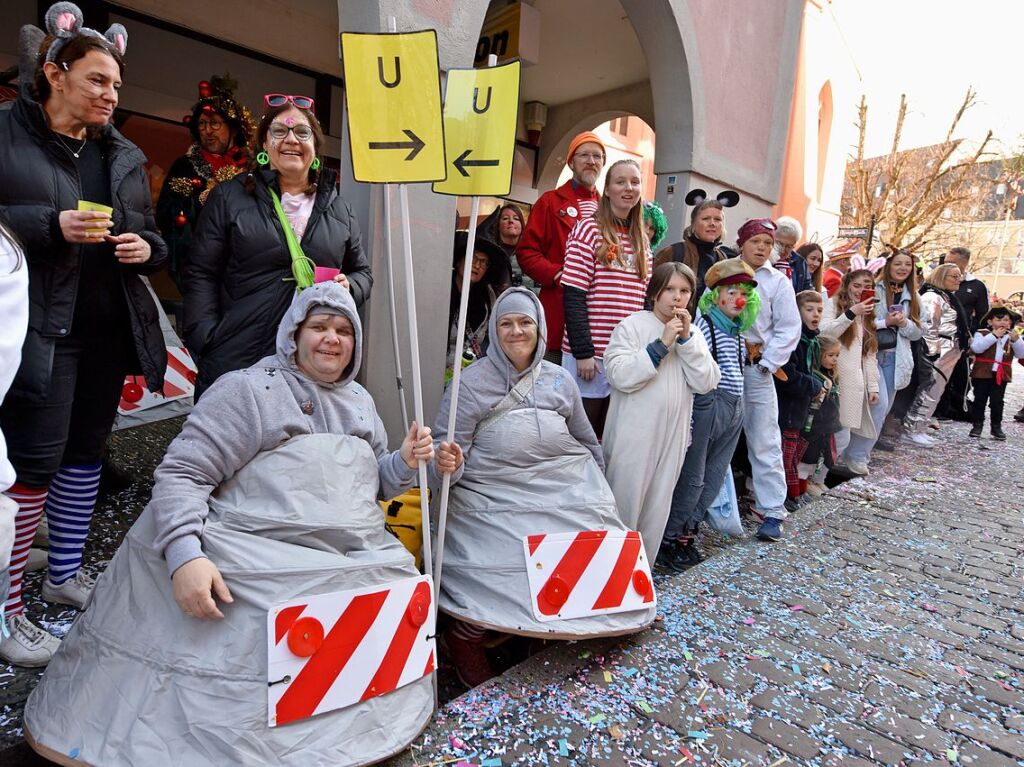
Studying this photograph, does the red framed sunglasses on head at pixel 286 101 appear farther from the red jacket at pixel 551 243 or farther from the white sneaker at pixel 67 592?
the white sneaker at pixel 67 592

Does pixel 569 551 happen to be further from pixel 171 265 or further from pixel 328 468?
pixel 171 265

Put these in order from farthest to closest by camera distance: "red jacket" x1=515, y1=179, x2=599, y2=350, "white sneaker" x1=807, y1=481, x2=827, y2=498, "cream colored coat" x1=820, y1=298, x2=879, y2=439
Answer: "cream colored coat" x1=820, y1=298, x2=879, y2=439 < "white sneaker" x1=807, y1=481, x2=827, y2=498 < "red jacket" x1=515, y1=179, x2=599, y2=350

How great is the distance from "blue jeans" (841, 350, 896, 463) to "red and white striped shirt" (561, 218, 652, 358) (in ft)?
13.2

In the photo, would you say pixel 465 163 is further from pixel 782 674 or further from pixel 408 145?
pixel 782 674

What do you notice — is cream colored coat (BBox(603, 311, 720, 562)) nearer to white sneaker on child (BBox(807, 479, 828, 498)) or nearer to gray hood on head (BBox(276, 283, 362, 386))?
gray hood on head (BBox(276, 283, 362, 386))

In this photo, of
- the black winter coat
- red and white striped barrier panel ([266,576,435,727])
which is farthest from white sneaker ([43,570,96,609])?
the black winter coat

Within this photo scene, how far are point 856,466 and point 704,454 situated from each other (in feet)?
11.9

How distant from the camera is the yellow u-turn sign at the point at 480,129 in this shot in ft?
→ 8.36

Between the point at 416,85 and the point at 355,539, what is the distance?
161cm

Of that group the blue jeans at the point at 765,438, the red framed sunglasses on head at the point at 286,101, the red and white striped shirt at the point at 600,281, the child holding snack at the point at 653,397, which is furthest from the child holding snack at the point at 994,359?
the red framed sunglasses on head at the point at 286,101

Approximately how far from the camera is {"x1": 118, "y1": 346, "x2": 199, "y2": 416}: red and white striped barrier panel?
423cm

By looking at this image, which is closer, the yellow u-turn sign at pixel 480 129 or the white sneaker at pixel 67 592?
the yellow u-turn sign at pixel 480 129

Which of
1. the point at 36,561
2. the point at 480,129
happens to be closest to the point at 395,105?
the point at 480,129

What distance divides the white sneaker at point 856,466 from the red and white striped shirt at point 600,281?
13.4ft
